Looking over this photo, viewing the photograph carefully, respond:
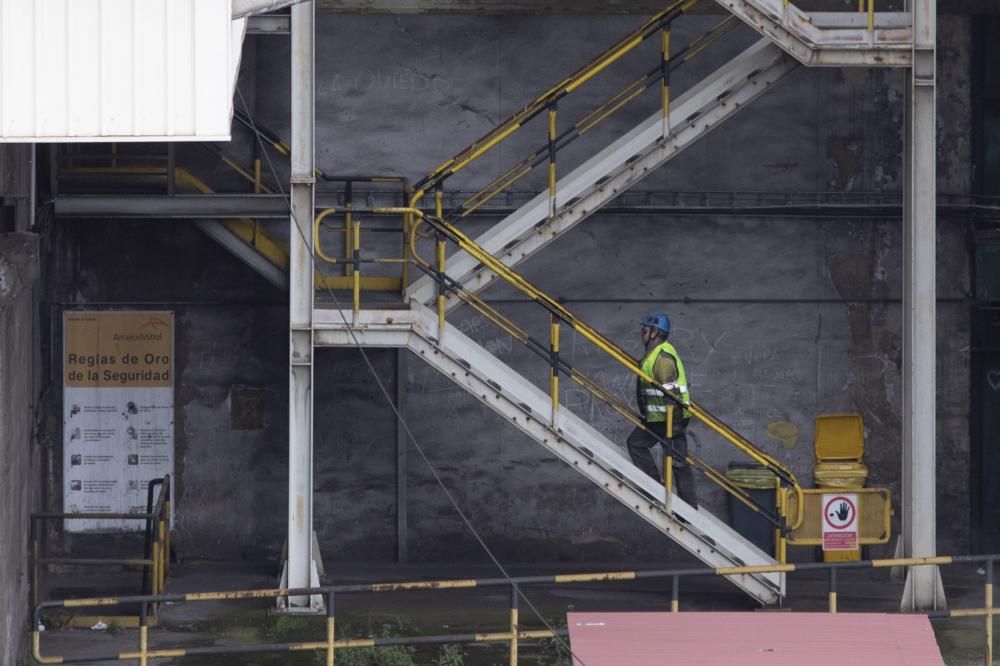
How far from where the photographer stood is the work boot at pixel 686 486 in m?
15.4

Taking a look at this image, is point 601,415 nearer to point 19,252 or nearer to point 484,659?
point 484,659

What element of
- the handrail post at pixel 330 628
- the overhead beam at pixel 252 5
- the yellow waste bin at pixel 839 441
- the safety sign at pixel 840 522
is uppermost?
the overhead beam at pixel 252 5

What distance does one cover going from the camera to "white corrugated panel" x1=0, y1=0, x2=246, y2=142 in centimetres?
1045

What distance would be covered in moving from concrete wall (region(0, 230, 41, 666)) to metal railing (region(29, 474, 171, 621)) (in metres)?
0.21

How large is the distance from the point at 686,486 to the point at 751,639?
14.8 feet

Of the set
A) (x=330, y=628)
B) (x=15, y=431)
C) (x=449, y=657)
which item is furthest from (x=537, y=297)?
(x=15, y=431)

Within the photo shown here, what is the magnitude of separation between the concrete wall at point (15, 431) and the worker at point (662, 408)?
5.37m

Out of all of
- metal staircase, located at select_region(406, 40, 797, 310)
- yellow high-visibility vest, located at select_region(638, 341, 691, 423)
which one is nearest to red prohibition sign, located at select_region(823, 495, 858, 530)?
yellow high-visibility vest, located at select_region(638, 341, 691, 423)

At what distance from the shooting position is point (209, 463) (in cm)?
1766

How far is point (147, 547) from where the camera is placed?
15508 mm

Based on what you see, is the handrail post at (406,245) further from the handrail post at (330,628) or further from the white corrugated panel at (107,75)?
the white corrugated panel at (107,75)

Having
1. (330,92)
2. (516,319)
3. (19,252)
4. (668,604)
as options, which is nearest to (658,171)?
(516,319)

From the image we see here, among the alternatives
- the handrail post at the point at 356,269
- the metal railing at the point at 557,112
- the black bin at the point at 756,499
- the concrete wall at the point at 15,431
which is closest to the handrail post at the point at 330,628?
the concrete wall at the point at 15,431

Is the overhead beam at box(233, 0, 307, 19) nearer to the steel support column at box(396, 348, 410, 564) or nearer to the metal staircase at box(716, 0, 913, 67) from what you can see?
the metal staircase at box(716, 0, 913, 67)
